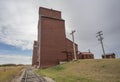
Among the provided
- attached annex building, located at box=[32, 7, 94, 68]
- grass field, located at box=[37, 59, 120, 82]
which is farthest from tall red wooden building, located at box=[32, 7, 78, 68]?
grass field, located at box=[37, 59, 120, 82]

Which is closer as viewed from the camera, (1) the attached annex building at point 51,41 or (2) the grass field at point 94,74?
(2) the grass field at point 94,74

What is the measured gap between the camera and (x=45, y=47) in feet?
100

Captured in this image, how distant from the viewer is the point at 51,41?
31.6m

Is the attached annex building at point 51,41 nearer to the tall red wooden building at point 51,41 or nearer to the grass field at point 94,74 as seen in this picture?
the tall red wooden building at point 51,41

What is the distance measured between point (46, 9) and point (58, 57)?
15.9 meters

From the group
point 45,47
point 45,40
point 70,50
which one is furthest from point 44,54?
point 70,50

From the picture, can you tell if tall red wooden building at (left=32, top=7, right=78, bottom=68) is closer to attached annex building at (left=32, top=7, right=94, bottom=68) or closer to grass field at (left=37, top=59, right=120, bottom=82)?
attached annex building at (left=32, top=7, right=94, bottom=68)

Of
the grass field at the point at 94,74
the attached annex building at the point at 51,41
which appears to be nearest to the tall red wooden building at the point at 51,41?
the attached annex building at the point at 51,41

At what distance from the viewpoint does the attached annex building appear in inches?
1183

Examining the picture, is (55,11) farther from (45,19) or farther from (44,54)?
(44,54)

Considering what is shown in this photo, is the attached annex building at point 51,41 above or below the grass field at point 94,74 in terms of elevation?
above

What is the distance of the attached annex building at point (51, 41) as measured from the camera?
30047mm

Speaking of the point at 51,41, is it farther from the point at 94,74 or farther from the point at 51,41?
the point at 94,74

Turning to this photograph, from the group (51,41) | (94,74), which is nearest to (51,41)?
(51,41)
